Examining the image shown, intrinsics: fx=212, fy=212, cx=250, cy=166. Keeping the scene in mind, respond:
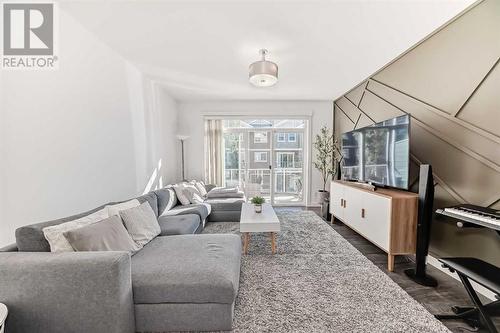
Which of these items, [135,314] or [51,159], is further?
[51,159]

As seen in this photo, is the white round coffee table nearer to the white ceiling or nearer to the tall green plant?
the white ceiling

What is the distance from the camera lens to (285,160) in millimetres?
5363

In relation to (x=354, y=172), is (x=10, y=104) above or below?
above

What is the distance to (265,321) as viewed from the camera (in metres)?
1.55

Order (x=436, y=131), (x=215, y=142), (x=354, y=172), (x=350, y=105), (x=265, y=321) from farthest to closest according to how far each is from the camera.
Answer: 1. (x=215, y=142)
2. (x=350, y=105)
3. (x=354, y=172)
4. (x=436, y=131)
5. (x=265, y=321)

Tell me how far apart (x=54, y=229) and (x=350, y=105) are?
4775mm

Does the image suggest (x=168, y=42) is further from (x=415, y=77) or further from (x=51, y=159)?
(x=415, y=77)

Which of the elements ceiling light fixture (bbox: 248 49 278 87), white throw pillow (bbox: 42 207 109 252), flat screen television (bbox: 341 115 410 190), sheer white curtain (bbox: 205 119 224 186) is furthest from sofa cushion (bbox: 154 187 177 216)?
flat screen television (bbox: 341 115 410 190)

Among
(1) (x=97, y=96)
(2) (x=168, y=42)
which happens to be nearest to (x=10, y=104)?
(1) (x=97, y=96)

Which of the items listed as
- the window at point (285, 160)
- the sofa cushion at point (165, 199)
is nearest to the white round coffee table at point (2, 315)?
the sofa cushion at point (165, 199)

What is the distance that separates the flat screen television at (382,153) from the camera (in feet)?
7.73

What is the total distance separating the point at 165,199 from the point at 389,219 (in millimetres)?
2862

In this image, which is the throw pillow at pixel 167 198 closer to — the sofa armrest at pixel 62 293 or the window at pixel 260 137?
the sofa armrest at pixel 62 293

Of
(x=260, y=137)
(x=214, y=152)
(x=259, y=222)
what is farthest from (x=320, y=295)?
(x=214, y=152)
